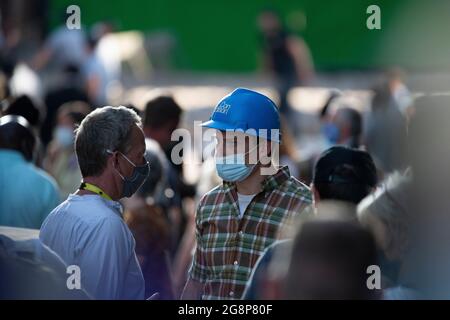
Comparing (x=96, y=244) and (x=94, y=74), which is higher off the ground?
(x=94, y=74)

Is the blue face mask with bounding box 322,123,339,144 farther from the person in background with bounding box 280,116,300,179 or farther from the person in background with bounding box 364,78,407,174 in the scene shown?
the person in background with bounding box 364,78,407,174

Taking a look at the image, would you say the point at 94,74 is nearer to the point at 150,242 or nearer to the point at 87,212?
the point at 150,242

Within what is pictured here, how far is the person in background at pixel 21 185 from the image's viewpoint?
6047mm

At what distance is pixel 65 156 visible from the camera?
319 inches

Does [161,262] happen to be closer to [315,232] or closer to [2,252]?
[2,252]

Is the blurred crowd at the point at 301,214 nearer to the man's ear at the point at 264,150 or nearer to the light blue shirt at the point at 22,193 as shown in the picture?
the light blue shirt at the point at 22,193

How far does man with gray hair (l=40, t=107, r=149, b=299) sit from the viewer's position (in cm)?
450

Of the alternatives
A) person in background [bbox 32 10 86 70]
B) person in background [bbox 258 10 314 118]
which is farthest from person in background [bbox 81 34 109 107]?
person in background [bbox 258 10 314 118]

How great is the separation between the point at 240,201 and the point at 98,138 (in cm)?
70

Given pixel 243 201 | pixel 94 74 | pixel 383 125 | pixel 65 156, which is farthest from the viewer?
pixel 94 74

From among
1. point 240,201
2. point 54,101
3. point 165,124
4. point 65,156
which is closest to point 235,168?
point 240,201

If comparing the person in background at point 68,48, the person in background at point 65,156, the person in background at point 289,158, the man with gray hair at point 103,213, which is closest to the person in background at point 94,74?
the person in background at point 68,48

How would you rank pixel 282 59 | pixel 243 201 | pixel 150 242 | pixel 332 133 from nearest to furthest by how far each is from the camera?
pixel 243 201 < pixel 150 242 < pixel 332 133 < pixel 282 59

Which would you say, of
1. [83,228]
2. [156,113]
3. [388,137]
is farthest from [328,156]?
[388,137]
